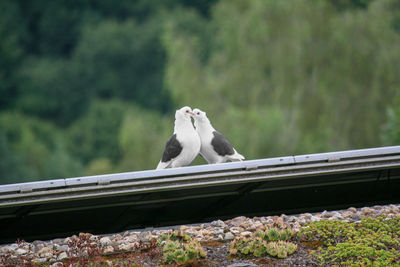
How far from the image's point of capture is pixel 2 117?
3688 centimetres

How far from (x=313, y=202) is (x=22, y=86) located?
3687 centimetres

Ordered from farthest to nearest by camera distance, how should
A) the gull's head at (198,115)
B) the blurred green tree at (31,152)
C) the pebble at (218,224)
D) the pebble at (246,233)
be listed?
the blurred green tree at (31,152), the gull's head at (198,115), the pebble at (218,224), the pebble at (246,233)

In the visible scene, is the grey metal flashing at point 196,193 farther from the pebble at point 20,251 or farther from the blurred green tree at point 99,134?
the blurred green tree at point 99,134

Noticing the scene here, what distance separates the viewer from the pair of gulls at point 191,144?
220 inches

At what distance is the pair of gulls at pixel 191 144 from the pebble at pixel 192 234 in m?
0.69

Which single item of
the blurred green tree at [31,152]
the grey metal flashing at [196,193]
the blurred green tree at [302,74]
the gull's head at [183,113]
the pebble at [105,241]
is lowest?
the pebble at [105,241]

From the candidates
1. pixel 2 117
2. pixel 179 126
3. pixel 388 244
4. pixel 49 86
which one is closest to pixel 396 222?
pixel 388 244

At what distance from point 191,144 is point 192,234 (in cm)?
89

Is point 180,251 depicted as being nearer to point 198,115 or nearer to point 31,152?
point 198,115

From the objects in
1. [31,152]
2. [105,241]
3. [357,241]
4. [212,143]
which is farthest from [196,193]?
[31,152]

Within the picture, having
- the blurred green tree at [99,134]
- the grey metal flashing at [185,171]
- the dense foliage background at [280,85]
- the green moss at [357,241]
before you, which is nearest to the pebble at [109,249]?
the grey metal flashing at [185,171]

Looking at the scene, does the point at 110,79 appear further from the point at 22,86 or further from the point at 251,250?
Answer: the point at 251,250

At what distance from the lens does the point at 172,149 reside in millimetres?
5656

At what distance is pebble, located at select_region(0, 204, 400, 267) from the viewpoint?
4781mm
